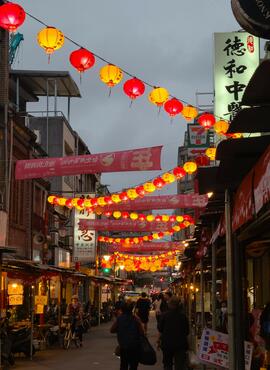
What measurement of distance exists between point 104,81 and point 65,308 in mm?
19188

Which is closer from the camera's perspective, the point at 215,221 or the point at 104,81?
the point at 215,221

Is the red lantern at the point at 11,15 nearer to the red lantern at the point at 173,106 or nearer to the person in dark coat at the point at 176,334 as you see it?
the red lantern at the point at 173,106

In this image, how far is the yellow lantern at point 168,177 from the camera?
2659 centimetres

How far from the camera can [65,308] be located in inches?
1300

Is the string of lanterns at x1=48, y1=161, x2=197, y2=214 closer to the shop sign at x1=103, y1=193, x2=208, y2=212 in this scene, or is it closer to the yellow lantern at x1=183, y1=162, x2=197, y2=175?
the yellow lantern at x1=183, y1=162, x2=197, y2=175

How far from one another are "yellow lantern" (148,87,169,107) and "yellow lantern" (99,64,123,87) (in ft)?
5.29

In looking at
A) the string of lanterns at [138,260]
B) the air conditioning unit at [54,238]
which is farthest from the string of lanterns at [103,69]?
the string of lanterns at [138,260]

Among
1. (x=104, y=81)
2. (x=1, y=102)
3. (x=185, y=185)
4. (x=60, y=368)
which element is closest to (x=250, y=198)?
(x=104, y=81)

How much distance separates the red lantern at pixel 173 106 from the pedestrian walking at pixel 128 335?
7.92 m

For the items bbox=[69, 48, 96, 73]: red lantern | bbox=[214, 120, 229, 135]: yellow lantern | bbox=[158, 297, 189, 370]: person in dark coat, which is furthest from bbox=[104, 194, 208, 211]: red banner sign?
bbox=[158, 297, 189, 370]: person in dark coat

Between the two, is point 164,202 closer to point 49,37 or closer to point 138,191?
point 138,191

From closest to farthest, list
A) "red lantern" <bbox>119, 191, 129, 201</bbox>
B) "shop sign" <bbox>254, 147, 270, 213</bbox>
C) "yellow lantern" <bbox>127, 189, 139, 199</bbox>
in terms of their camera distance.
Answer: "shop sign" <bbox>254, 147, 270, 213</bbox> < "yellow lantern" <bbox>127, 189, 139, 199</bbox> < "red lantern" <bbox>119, 191, 129, 201</bbox>

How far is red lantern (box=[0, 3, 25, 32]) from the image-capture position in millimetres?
13578

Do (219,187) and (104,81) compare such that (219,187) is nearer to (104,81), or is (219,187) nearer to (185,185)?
(104,81)
